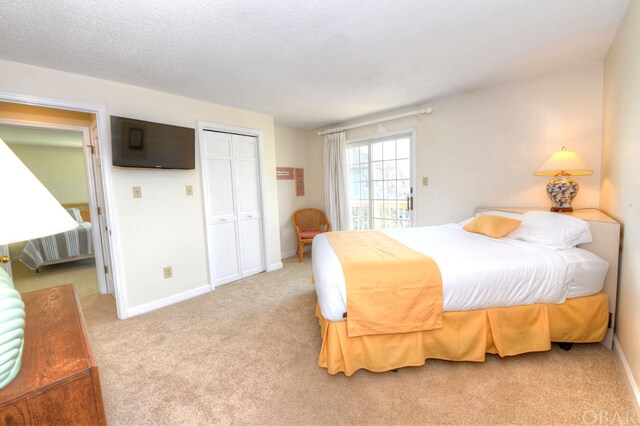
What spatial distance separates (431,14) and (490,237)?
6.27 feet

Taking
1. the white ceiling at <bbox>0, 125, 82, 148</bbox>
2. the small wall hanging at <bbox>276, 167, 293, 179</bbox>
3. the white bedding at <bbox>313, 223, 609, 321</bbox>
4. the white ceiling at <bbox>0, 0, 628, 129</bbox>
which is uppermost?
the white ceiling at <bbox>0, 125, 82, 148</bbox>

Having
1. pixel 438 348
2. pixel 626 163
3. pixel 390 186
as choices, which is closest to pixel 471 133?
pixel 390 186

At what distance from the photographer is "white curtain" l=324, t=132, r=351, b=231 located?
4.69 meters

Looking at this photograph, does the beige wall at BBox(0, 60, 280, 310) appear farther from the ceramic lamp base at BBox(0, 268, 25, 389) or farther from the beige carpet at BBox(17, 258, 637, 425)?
the ceramic lamp base at BBox(0, 268, 25, 389)

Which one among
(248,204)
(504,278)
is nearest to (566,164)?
(504,278)

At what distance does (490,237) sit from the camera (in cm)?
253

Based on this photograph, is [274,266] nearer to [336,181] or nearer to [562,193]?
[336,181]

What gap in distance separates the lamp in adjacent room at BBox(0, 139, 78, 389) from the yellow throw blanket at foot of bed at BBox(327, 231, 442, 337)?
1.43 metres

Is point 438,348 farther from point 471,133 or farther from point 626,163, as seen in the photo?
point 471,133

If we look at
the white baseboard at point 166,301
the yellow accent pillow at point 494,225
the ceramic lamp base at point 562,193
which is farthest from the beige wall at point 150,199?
the ceramic lamp base at point 562,193

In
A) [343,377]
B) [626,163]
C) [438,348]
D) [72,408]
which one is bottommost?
[343,377]

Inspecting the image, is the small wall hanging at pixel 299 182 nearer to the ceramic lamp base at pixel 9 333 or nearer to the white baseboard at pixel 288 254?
the white baseboard at pixel 288 254

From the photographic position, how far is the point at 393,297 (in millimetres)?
1759

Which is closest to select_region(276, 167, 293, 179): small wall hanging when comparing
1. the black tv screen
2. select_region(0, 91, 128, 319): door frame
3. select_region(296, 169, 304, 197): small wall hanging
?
select_region(296, 169, 304, 197): small wall hanging
